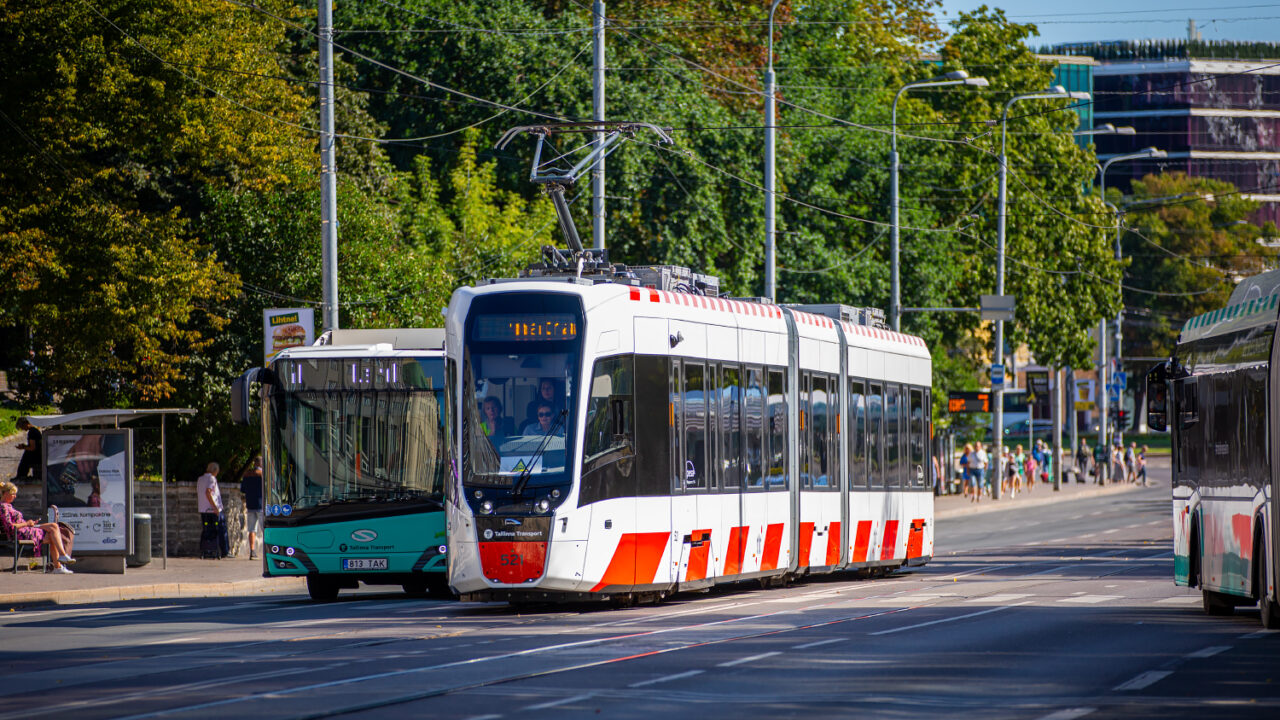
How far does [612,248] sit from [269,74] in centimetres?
1703

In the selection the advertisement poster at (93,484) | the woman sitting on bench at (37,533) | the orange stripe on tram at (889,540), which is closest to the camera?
the orange stripe on tram at (889,540)

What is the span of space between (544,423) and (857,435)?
8.11 m

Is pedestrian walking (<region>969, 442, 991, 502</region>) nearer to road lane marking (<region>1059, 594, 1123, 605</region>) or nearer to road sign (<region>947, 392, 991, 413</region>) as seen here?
road sign (<region>947, 392, 991, 413</region>)

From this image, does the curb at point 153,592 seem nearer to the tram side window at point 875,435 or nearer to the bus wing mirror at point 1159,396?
the tram side window at point 875,435

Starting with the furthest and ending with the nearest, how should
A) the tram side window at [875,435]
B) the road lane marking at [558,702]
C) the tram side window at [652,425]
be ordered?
1. the tram side window at [875,435]
2. the tram side window at [652,425]
3. the road lane marking at [558,702]

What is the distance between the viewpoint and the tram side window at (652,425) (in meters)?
19.1

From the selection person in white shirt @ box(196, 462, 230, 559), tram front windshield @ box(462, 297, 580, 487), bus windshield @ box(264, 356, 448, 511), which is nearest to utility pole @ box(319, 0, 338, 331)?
person in white shirt @ box(196, 462, 230, 559)

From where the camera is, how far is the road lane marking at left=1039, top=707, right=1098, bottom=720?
11.0 m

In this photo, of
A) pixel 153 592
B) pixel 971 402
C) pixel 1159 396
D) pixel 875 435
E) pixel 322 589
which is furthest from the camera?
pixel 971 402

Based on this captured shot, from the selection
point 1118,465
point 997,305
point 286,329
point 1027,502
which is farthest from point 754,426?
point 1118,465

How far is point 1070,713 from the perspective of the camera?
11.2 metres

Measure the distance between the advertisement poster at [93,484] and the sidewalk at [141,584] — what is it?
0.62 metres

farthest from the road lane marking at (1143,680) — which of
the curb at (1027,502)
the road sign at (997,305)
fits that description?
the road sign at (997,305)

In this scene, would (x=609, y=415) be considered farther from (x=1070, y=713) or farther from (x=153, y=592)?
(x=153, y=592)
